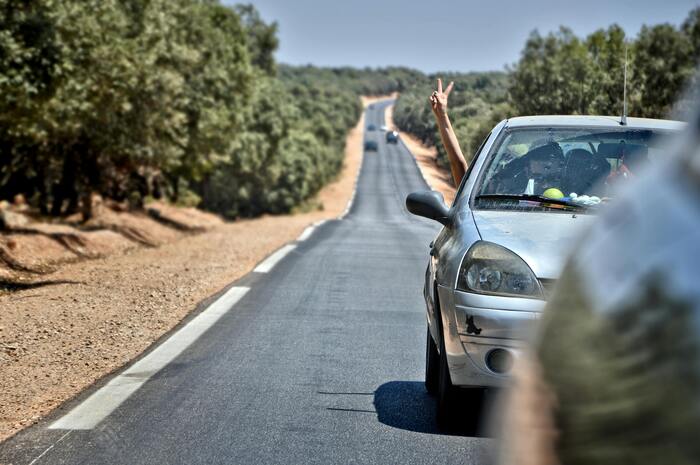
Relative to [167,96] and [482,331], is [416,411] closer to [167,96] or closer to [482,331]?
[482,331]

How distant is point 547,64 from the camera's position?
44406 mm

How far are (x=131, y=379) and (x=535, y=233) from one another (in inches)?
114

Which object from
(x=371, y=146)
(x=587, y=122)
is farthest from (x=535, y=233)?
(x=371, y=146)

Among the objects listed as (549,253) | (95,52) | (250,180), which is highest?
(95,52)

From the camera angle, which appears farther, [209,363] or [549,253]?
[209,363]

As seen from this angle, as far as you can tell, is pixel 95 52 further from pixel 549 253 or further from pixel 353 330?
pixel 549 253

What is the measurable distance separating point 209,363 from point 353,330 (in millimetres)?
2061

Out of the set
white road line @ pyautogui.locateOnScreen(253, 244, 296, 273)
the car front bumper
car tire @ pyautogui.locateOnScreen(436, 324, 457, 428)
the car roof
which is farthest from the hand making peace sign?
white road line @ pyautogui.locateOnScreen(253, 244, 296, 273)

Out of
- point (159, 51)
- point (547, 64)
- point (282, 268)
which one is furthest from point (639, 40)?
point (282, 268)

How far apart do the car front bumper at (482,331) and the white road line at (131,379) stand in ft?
6.32

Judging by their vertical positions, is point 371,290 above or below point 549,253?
below

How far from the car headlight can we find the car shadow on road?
0.83 metres

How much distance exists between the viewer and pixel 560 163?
5711mm

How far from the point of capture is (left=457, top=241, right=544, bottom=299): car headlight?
14.5 ft
